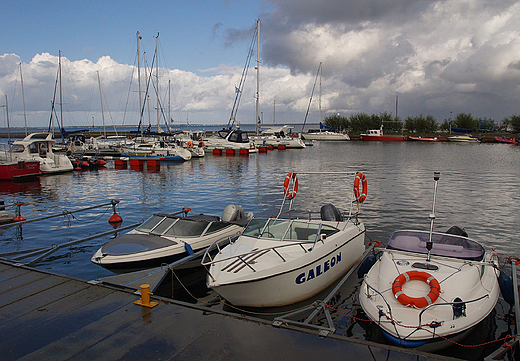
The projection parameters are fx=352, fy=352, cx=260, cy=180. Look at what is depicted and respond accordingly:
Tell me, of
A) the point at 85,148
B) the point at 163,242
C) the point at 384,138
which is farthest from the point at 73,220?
the point at 384,138

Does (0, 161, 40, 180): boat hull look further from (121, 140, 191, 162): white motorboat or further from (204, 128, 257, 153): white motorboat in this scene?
(204, 128, 257, 153): white motorboat

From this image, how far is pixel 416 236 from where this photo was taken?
10055mm

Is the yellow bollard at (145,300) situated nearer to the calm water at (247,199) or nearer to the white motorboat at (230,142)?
the calm water at (247,199)

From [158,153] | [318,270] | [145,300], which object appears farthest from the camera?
[158,153]

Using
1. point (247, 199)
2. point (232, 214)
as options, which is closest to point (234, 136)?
point (247, 199)

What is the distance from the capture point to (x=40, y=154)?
1446 inches

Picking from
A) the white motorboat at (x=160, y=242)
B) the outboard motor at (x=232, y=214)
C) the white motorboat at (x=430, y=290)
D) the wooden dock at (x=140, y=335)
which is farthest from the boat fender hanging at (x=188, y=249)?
the white motorboat at (x=430, y=290)

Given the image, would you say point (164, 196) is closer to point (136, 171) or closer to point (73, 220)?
point (73, 220)

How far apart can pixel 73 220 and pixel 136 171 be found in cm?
2291

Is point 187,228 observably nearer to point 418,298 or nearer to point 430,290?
point 418,298

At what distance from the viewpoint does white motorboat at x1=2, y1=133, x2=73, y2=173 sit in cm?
3450

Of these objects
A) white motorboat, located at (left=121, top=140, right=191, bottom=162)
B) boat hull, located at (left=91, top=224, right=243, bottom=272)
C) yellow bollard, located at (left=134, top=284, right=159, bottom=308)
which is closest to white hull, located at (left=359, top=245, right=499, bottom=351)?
yellow bollard, located at (left=134, top=284, right=159, bottom=308)

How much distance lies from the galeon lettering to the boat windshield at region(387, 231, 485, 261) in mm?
1571

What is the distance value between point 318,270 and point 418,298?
9.29 ft
